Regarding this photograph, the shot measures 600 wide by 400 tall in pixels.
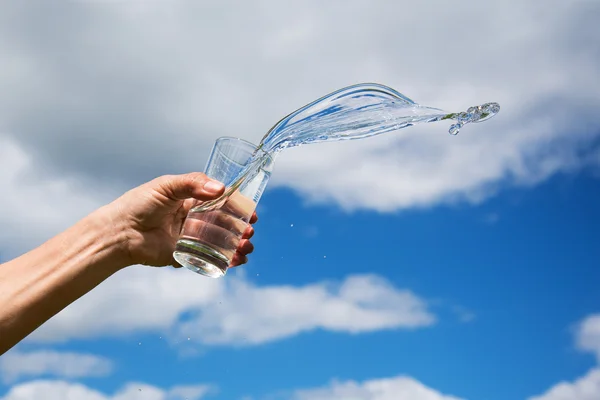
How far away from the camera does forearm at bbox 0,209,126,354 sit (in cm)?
425

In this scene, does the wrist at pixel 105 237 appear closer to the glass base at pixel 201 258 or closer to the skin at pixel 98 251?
the skin at pixel 98 251

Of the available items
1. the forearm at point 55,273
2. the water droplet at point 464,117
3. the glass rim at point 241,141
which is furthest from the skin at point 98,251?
the water droplet at point 464,117

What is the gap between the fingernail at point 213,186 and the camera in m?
4.32

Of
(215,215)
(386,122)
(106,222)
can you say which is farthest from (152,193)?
(386,122)

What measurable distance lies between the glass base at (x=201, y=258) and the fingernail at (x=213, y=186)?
37 cm

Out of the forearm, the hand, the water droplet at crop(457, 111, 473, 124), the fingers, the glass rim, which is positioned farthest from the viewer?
the fingers

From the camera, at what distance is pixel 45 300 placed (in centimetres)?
436

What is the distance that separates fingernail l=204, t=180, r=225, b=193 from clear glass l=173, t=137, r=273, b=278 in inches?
2.5

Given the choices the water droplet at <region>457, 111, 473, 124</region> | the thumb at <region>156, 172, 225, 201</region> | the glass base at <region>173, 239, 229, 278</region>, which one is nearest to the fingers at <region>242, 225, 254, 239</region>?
the thumb at <region>156, 172, 225, 201</region>

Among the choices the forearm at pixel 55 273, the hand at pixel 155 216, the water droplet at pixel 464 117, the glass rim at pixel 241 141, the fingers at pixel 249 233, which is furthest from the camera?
the fingers at pixel 249 233

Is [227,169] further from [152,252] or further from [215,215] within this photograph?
[152,252]

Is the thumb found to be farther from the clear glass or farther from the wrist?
the wrist

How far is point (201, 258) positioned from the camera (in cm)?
428

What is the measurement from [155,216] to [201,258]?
0.80 metres
